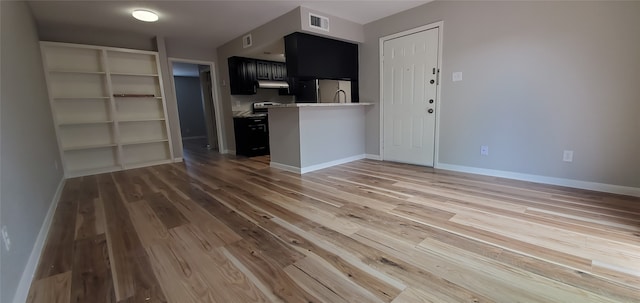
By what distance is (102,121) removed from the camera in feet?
13.7

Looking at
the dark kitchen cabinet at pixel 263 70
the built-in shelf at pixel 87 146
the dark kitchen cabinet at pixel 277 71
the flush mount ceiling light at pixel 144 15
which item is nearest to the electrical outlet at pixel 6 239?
the flush mount ceiling light at pixel 144 15

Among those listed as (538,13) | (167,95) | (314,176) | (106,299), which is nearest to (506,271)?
(106,299)

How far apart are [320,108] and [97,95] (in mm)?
3592

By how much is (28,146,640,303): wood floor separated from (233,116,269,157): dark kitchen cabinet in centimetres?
234

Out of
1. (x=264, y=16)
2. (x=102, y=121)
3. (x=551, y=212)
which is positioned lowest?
(x=551, y=212)

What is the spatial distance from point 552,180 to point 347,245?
2641mm

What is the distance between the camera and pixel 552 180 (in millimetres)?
2857

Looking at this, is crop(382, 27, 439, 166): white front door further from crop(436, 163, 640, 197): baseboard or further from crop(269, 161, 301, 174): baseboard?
crop(269, 161, 301, 174): baseboard

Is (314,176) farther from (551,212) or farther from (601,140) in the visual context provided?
(601,140)

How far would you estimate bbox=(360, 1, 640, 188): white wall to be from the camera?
242 cm

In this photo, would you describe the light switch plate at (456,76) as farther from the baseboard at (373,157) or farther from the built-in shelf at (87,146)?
the built-in shelf at (87,146)

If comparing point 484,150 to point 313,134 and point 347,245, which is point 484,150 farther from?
point 347,245

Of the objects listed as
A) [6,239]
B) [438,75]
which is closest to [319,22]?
[438,75]

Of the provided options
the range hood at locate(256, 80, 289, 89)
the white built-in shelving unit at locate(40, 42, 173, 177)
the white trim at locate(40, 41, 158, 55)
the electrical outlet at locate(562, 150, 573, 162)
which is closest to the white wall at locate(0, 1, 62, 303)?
the white trim at locate(40, 41, 158, 55)
